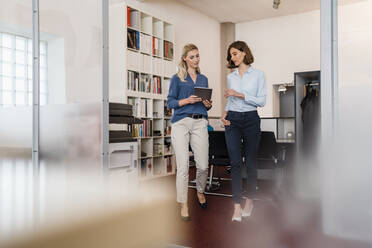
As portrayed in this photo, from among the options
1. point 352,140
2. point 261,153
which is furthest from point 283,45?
point 352,140

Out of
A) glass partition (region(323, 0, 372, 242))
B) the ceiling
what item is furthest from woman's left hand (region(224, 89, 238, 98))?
the ceiling

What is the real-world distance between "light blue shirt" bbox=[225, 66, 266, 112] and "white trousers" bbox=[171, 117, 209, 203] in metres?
0.32

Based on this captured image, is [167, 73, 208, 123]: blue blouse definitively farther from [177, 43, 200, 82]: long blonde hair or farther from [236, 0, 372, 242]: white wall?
[236, 0, 372, 242]: white wall

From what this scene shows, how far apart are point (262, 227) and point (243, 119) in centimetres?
88

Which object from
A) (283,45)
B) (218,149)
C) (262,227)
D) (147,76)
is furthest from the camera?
(283,45)

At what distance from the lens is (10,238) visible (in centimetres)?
138

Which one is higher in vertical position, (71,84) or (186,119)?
(71,84)

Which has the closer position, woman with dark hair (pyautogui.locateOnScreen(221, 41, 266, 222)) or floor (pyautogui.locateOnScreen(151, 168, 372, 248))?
floor (pyautogui.locateOnScreen(151, 168, 372, 248))

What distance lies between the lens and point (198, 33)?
7.78m

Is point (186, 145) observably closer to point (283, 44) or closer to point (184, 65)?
point (184, 65)

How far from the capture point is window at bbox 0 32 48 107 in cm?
283

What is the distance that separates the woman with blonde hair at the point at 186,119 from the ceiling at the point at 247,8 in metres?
4.54

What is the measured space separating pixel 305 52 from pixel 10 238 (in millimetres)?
7503

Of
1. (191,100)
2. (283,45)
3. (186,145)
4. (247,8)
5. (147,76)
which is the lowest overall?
(186,145)
